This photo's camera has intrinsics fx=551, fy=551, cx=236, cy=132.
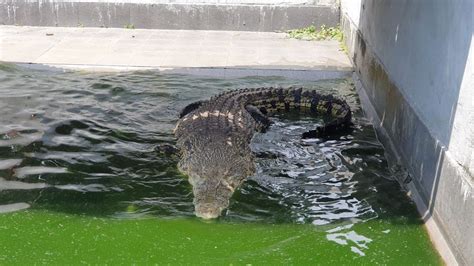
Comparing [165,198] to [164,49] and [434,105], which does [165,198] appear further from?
[164,49]

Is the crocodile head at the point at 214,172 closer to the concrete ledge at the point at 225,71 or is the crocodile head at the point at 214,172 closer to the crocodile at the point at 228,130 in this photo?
the crocodile at the point at 228,130

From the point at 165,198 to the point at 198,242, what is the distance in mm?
746

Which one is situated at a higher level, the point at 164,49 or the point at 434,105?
the point at 434,105

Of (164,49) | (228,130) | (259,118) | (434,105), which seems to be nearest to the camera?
(434,105)

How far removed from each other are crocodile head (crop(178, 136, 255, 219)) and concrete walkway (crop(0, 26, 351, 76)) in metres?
3.55

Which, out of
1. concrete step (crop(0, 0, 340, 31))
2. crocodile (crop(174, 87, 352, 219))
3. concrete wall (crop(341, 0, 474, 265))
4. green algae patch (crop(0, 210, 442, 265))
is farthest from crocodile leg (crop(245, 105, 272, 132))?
concrete step (crop(0, 0, 340, 31))

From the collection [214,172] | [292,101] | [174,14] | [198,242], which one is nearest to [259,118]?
[292,101]

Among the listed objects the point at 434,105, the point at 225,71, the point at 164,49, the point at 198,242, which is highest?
the point at 434,105

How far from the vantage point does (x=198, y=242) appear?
3.59 meters

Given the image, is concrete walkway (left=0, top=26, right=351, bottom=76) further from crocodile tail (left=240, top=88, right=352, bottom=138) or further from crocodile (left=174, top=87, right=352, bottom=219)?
crocodile (left=174, top=87, right=352, bottom=219)

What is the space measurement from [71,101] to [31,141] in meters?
1.39

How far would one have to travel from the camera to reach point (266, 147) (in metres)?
5.51

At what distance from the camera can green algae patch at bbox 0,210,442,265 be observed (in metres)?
3.41

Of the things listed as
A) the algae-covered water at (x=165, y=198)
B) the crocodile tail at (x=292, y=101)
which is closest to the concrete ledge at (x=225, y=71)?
the crocodile tail at (x=292, y=101)
